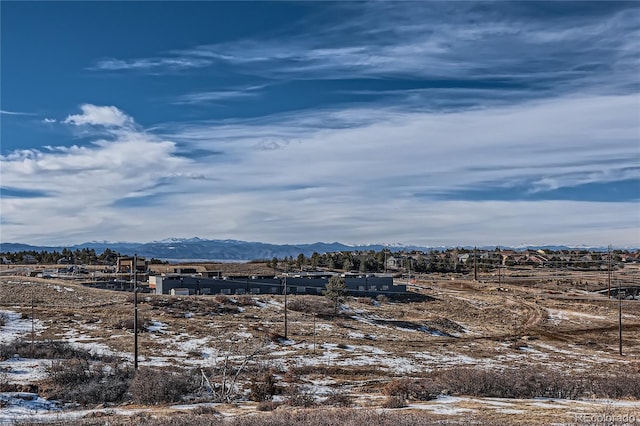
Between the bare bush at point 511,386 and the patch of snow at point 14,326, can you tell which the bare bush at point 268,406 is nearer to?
the bare bush at point 511,386

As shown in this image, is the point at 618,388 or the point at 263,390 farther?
the point at 263,390

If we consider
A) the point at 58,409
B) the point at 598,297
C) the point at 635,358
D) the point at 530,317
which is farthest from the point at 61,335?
the point at 598,297

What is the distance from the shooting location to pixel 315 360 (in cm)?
4341

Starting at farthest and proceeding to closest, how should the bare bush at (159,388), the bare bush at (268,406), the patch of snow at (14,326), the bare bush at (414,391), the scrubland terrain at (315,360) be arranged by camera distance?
the patch of snow at (14,326) → the bare bush at (159,388) → the bare bush at (414,391) → the bare bush at (268,406) → the scrubland terrain at (315,360)

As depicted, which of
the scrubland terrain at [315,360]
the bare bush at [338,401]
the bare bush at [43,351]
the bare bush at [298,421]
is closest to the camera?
the bare bush at [298,421]

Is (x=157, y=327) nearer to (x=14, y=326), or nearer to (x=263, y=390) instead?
A: (x=14, y=326)

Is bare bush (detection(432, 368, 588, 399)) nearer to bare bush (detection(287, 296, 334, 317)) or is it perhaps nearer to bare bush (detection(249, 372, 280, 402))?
bare bush (detection(249, 372, 280, 402))

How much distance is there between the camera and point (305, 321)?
66.4 m

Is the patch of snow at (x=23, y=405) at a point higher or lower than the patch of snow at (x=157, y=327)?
higher

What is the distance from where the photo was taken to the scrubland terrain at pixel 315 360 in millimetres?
22812

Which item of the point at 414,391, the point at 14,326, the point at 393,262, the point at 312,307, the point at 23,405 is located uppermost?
the point at 393,262

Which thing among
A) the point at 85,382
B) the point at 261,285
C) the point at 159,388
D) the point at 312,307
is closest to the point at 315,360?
the point at 159,388

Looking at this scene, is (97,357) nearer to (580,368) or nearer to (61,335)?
(61,335)

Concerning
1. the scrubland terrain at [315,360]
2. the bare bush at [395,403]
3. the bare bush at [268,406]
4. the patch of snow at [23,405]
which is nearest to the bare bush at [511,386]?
the scrubland terrain at [315,360]
